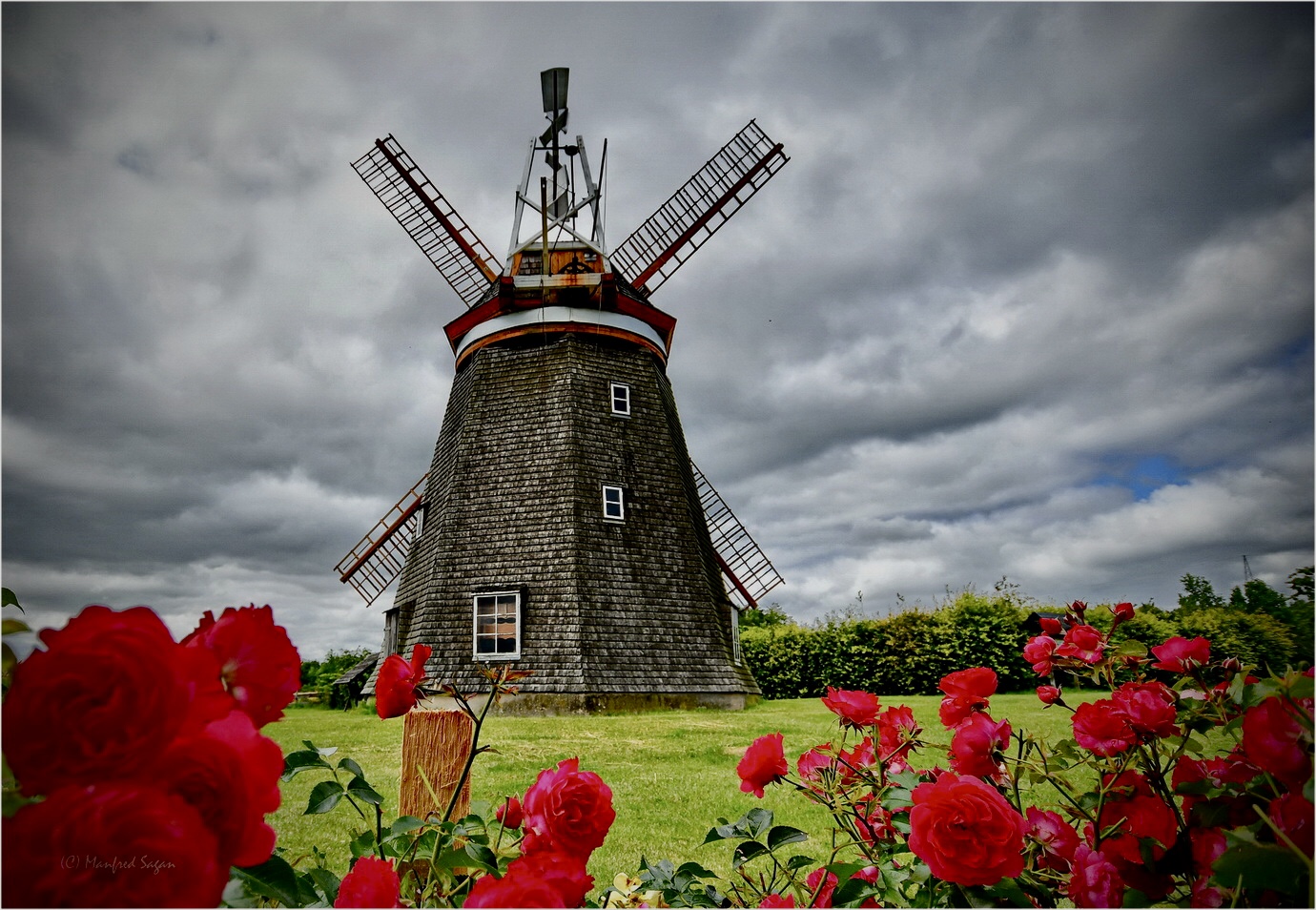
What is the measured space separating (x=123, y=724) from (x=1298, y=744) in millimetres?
1422

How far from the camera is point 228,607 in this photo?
793mm

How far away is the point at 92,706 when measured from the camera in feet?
1.94

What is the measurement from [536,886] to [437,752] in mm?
957

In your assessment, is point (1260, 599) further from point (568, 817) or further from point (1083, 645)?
point (568, 817)

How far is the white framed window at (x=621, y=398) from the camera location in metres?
12.4

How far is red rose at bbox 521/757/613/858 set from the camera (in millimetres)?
1207

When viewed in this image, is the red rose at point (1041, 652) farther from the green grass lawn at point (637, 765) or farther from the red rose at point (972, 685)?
the green grass lawn at point (637, 765)

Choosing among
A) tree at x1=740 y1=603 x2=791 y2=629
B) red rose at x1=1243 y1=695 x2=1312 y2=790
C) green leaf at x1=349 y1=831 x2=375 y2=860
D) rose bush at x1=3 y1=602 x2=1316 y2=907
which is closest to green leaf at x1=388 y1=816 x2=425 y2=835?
rose bush at x1=3 y1=602 x2=1316 y2=907

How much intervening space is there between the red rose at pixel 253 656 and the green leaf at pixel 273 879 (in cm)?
26

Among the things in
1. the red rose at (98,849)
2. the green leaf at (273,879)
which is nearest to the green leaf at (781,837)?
the green leaf at (273,879)

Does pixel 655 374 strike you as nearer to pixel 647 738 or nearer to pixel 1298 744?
pixel 647 738

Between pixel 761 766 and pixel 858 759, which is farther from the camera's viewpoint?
pixel 858 759

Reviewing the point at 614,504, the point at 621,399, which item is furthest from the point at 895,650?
the point at 621,399

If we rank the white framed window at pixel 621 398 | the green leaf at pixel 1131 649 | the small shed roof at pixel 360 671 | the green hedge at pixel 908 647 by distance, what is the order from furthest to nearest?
the green hedge at pixel 908 647, the small shed roof at pixel 360 671, the white framed window at pixel 621 398, the green leaf at pixel 1131 649
